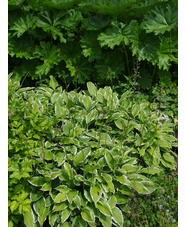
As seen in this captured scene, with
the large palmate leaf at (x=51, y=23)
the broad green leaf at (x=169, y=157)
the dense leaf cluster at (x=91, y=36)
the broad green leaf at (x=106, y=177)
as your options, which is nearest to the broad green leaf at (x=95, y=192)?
the broad green leaf at (x=106, y=177)

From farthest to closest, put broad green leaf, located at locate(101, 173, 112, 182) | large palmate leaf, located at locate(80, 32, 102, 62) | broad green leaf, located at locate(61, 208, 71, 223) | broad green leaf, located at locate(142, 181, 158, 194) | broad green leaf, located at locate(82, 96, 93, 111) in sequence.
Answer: large palmate leaf, located at locate(80, 32, 102, 62) < broad green leaf, located at locate(82, 96, 93, 111) < broad green leaf, located at locate(142, 181, 158, 194) < broad green leaf, located at locate(101, 173, 112, 182) < broad green leaf, located at locate(61, 208, 71, 223)

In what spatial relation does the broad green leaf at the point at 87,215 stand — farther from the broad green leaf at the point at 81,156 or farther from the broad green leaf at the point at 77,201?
the broad green leaf at the point at 81,156

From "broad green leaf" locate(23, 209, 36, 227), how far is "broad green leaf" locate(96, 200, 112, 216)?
0.61 metres

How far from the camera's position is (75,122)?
3469 millimetres

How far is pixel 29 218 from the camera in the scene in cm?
267

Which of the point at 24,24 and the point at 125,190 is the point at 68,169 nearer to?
the point at 125,190

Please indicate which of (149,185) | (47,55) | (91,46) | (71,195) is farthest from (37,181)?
(91,46)

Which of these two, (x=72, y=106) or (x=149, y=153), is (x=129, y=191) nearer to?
(x=149, y=153)

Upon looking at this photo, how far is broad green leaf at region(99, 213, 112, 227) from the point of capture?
269cm

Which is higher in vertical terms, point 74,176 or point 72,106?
point 72,106

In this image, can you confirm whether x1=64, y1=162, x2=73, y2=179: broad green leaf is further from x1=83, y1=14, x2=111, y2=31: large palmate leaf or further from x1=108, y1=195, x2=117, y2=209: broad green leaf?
x1=83, y1=14, x2=111, y2=31: large palmate leaf

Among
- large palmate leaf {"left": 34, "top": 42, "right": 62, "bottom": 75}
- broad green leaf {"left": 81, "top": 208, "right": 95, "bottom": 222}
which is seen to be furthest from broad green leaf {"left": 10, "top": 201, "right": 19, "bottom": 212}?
large palmate leaf {"left": 34, "top": 42, "right": 62, "bottom": 75}

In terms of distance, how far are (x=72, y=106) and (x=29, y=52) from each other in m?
1.30

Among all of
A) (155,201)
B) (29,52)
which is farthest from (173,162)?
(29,52)
